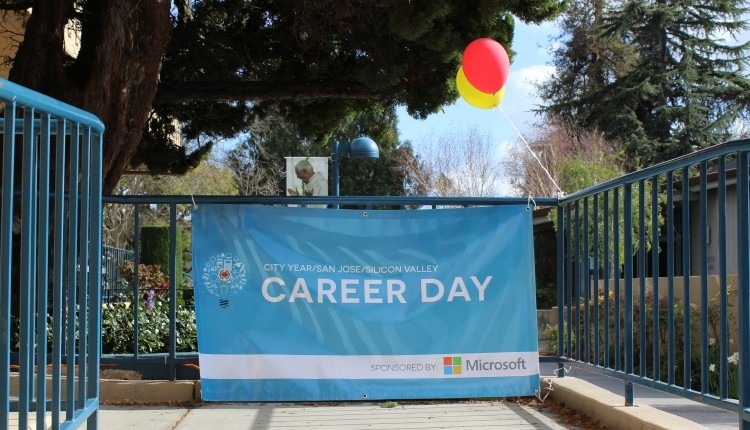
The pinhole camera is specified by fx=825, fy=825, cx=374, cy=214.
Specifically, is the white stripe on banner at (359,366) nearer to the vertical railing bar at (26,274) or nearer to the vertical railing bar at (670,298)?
the vertical railing bar at (670,298)

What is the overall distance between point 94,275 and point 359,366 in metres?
2.19

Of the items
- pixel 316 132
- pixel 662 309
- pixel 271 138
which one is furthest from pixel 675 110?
pixel 662 309

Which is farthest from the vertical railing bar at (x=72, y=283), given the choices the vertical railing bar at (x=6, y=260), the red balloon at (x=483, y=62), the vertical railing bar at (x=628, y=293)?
the red balloon at (x=483, y=62)

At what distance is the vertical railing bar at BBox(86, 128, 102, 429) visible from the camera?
3.63 meters

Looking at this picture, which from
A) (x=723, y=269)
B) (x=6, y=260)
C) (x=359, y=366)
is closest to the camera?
(x=6, y=260)

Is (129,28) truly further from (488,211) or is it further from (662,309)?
(662,309)

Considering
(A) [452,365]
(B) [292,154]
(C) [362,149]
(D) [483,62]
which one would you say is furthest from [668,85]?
(A) [452,365]

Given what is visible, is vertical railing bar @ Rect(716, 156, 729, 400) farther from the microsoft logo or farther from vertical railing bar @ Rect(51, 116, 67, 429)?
vertical railing bar @ Rect(51, 116, 67, 429)

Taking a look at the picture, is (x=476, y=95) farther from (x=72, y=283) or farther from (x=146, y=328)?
(x=72, y=283)

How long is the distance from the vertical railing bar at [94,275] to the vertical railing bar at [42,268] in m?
0.67

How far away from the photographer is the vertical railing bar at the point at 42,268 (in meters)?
2.83

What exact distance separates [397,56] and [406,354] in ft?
17.0

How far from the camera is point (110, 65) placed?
7.81 m

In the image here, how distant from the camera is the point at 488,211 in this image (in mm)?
5668
